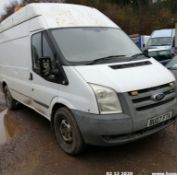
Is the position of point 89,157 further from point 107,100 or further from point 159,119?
point 159,119

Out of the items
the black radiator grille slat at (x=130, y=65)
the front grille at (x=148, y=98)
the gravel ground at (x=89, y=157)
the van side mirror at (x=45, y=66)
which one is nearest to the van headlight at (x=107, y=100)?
the front grille at (x=148, y=98)

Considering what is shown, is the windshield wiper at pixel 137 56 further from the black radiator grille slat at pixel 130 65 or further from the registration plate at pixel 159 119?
the registration plate at pixel 159 119

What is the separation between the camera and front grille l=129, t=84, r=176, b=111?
3.64m

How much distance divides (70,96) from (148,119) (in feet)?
3.99

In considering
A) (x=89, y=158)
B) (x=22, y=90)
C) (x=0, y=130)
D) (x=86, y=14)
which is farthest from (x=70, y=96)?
(x=0, y=130)

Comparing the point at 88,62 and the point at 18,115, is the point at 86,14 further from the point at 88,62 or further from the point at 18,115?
the point at 18,115

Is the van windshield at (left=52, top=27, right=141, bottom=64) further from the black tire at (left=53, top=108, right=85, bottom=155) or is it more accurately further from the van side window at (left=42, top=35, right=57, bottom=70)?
the black tire at (left=53, top=108, right=85, bottom=155)

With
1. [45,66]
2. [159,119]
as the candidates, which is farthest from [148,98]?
[45,66]

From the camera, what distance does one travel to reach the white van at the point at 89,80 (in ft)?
11.7

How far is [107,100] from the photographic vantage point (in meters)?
3.55

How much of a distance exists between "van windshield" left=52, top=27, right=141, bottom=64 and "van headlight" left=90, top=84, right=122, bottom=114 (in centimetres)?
71

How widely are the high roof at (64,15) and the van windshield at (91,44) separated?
170mm

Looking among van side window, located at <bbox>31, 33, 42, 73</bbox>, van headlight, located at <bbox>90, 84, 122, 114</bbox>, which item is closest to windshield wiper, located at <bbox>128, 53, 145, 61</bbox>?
van headlight, located at <bbox>90, 84, 122, 114</bbox>

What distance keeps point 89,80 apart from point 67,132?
107cm
